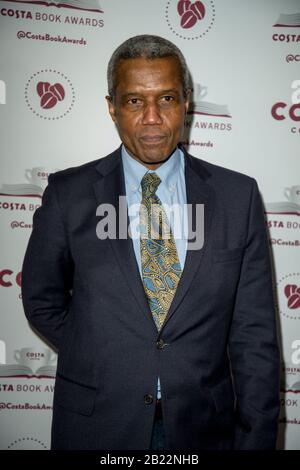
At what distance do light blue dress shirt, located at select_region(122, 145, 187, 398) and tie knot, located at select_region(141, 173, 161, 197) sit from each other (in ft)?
0.05

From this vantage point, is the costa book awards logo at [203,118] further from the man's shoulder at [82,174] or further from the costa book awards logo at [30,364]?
the costa book awards logo at [30,364]

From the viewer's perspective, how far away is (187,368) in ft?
4.22

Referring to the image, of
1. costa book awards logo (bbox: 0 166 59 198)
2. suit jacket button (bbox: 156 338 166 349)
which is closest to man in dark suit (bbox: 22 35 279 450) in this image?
suit jacket button (bbox: 156 338 166 349)

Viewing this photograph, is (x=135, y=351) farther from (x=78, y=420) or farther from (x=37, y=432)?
(x=37, y=432)

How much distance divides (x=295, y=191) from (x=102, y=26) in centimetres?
134

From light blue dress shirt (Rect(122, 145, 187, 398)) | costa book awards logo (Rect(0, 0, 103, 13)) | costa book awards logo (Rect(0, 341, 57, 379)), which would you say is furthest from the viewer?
costa book awards logo (Rect(0, 341, 57, 379))

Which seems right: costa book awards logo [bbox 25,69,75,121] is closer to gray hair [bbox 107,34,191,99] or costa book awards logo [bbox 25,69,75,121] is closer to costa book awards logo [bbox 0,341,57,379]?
gray hair [bbox 107,34,191,99]

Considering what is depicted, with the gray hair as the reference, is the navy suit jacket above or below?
below

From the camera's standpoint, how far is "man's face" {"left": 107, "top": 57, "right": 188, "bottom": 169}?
1.29m

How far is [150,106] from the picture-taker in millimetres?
1301

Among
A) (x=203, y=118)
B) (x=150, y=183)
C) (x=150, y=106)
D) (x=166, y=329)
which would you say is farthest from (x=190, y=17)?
(x=166, y=329)

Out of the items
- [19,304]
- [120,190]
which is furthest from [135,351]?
[19,304]

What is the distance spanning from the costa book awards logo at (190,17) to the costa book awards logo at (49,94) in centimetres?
63

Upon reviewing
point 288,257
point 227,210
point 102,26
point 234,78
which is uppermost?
point 102,26
